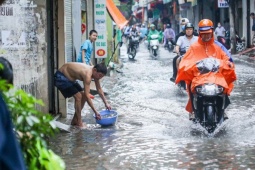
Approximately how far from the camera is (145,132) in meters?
9.39

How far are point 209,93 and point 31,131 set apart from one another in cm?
618

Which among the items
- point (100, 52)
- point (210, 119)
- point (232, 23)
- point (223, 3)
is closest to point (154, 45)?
point (223, 3)

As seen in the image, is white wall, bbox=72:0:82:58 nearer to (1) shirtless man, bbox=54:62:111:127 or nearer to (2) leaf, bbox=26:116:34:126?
(1) shirtless man, bbox=54:62:111:127

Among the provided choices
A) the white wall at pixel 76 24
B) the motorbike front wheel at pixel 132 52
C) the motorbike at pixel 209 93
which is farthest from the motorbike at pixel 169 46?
the motorbike at pixel 209 93

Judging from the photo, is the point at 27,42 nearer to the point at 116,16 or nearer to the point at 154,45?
the point at 116,16

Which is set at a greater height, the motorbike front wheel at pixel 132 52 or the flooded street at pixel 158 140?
the motorbike front wheel at pixel 132 52

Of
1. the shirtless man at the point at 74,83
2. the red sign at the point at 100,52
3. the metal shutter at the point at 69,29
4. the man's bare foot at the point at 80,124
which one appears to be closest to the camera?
the shirtless man at the point at 74,83

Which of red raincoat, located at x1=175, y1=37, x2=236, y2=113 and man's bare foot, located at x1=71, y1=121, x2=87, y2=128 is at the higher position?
red raincoat, located at x1=175, y1=37, x2=236, y2=113

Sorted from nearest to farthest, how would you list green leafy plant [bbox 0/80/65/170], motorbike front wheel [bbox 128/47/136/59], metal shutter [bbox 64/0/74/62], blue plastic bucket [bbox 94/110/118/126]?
green leafy plant [bbox 0/80/65/170] → blue plastic bucket [bbox 94/110/118/126] → metal shutter [bbox 64/0/74/62] → motorbike front wheel [bbox 128/47/136/59]

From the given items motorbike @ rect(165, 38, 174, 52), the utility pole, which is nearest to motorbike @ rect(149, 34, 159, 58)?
the utility pole

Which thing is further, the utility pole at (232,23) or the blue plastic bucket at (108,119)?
the utility pole at (232,23)

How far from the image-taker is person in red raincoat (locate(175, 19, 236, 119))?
29.7ft

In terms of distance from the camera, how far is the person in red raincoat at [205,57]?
906 centimetres

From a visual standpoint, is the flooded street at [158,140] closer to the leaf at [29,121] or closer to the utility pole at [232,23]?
the leaf at [29,121]
